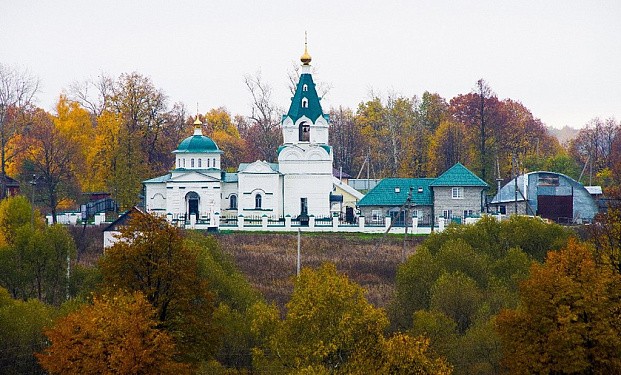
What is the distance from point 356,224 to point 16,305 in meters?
22.5

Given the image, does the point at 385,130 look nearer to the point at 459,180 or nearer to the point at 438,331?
the point at 459,180

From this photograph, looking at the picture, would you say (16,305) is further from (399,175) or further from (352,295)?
(399,175)

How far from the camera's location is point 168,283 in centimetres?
2825

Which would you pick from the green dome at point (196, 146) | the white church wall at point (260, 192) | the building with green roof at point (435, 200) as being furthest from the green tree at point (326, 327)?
the green dome at point (196, 146)

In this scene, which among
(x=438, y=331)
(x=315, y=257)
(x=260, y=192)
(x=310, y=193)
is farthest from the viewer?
(x=310, y=193)

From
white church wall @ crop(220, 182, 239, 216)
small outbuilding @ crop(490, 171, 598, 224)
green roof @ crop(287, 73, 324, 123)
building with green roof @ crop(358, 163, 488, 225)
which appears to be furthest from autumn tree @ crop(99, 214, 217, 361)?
small outbuilding @ crop(490, 171, 598, 224)

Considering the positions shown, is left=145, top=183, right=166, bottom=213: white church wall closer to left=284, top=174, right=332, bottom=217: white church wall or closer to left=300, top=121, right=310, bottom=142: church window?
left=284, top=174, right=332, bottom=217: white church wall

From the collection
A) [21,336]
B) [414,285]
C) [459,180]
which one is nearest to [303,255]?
[459,180]

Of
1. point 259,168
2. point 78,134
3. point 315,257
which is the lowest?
point 315,257

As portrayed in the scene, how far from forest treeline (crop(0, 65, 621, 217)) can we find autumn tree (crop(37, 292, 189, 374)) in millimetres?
29875

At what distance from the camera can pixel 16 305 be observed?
32469mm

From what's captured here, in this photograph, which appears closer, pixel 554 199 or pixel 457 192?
pixel 457 192

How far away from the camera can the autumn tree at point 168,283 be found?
28.1m

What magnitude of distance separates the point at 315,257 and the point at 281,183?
8784 mm
